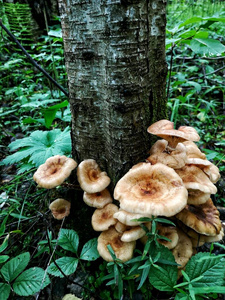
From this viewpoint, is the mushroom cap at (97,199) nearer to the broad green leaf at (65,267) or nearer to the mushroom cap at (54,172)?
the mushroom cap at (54,172)

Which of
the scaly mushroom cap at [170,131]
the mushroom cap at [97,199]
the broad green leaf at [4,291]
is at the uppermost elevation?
the scaly mushroom cap at [170,131]

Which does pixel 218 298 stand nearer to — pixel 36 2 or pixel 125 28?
pixel 125 28

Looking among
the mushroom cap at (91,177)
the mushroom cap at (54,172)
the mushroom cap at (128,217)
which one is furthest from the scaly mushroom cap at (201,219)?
the mushroom cap at (54,172)

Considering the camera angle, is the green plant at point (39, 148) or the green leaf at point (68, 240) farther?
the green plant at point (39, 148)

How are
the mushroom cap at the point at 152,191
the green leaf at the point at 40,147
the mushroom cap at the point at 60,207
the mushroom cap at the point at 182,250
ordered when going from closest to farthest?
the mushroom cap at the point at 152,191, the mushroom cap at the point at 182,250, the mushroom cap at the point at 60,207, the green leaf at the point at 40,147

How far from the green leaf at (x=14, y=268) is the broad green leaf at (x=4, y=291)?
2.0 inches

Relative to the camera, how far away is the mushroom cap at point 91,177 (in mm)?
2152

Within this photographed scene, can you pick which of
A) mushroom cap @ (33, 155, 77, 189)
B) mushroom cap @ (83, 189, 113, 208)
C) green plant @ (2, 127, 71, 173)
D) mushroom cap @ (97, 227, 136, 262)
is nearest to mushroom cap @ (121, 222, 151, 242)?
mushroom cap @ (97, 227, 136, 262)

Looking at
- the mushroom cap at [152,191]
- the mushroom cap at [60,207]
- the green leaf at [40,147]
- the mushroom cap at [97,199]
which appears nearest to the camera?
the mushroom cap at [152,191]

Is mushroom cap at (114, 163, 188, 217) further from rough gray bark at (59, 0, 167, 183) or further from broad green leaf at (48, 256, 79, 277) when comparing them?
broad green leaf at (48, 256, 79, 277)

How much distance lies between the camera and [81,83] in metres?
2.22

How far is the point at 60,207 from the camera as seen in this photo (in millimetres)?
2682

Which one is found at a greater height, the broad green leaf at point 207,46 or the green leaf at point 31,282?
the broad green leaf at point 207,46

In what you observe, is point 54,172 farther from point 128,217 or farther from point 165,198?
point 165,198
